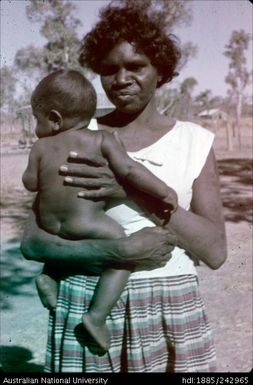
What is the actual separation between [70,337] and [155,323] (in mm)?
274

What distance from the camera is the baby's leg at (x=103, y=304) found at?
1598mm

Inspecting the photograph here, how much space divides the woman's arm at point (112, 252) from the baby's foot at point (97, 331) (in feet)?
0.50

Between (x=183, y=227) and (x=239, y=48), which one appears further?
(x=239, y=48)

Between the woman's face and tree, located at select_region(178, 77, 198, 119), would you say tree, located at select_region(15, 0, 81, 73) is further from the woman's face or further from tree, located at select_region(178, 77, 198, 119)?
the woman's face

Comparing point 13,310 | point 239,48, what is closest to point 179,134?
point 13,310

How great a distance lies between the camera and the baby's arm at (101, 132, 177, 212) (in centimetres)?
162

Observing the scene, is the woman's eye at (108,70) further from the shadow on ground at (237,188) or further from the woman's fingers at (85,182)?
the shadow on ground at (237,188)

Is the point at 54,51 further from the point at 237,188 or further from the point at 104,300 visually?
the point at 104,300

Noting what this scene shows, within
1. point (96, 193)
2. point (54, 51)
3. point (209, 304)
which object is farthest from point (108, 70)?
point (54, 51)

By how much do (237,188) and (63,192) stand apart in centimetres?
882

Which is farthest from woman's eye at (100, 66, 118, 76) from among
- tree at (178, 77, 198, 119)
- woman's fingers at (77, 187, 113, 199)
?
tree at (178, 77, 198, 119)

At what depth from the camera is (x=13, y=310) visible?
4133 millimetres

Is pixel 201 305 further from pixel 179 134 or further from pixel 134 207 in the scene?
pixel 179 134

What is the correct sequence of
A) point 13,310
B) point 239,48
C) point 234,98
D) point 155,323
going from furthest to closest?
point 234,98 < point 239,48 < point 13,310 < point 155,323
